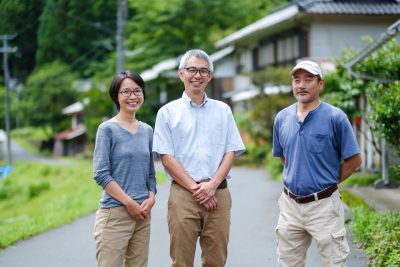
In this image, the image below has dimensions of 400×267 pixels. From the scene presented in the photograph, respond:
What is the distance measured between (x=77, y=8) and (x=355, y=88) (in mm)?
9595

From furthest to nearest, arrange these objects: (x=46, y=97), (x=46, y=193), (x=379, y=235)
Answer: (x=46, y=97) → (x=46, y=193) → (x=379, y=235)

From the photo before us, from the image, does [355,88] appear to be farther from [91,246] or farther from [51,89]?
[51,89]

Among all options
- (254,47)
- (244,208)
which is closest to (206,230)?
(244,208)

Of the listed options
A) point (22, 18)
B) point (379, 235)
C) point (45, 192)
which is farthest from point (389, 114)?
point (45, 192)

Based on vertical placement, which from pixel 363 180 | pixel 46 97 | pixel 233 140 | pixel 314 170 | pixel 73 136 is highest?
pixel 233 140

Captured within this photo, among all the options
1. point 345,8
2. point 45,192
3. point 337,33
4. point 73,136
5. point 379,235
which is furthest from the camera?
point 73,136

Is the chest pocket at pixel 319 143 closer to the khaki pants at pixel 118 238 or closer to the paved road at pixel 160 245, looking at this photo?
the khaki pants at pixel 118 238

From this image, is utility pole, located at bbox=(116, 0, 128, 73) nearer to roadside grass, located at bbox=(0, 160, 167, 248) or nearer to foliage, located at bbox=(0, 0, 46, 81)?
foliage, located at bbox=(0, 0, 46, 81)

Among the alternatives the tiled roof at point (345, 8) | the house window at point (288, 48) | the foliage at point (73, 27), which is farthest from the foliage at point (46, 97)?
the tiled roof at point (345, 8)

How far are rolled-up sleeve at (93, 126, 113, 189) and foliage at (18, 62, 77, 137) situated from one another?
137ft

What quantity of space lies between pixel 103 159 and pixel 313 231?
5.33ft

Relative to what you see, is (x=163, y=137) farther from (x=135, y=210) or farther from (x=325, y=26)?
(x=325, y=26)

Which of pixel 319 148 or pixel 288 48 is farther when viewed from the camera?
pixel 288 48

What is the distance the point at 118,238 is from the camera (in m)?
4.63
